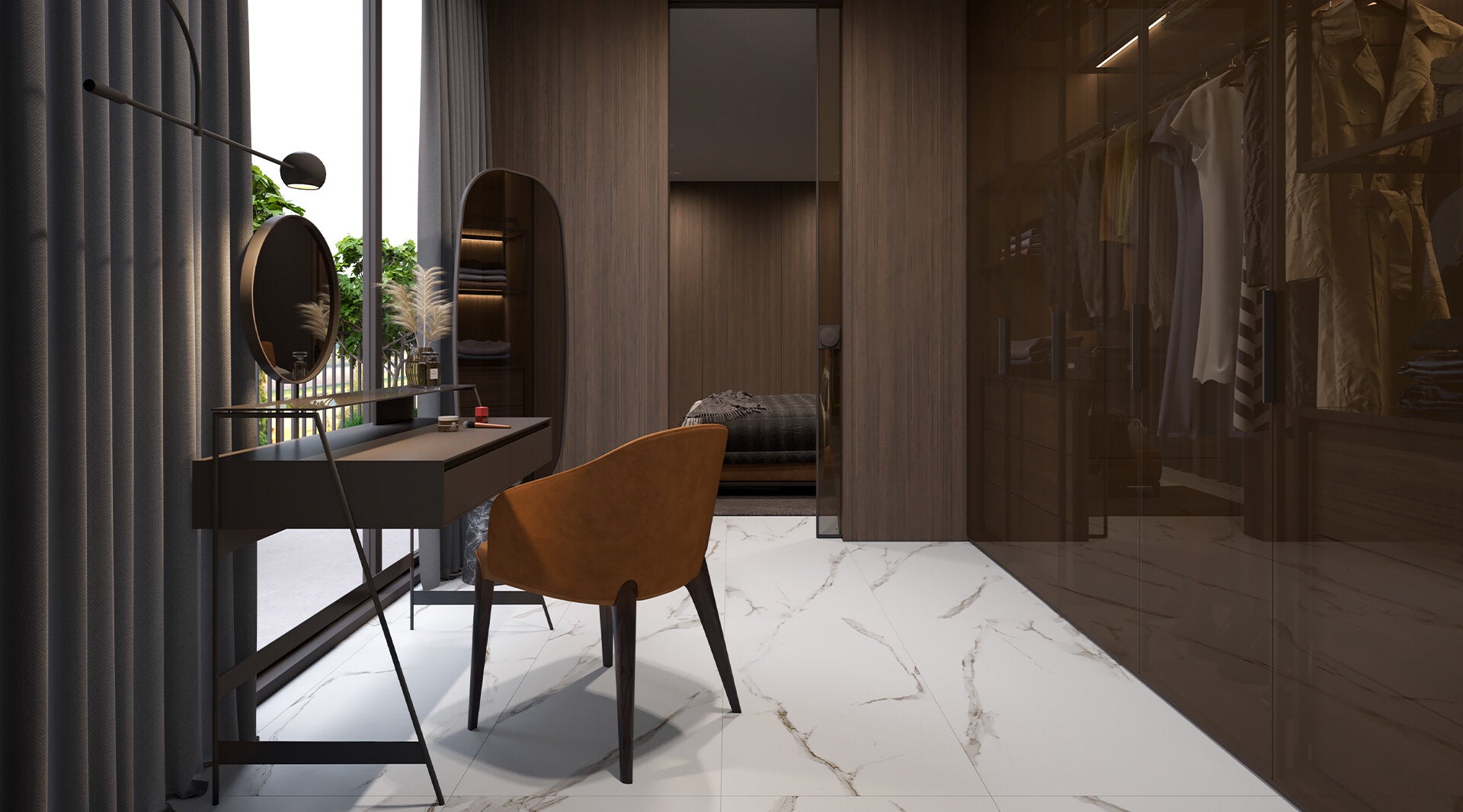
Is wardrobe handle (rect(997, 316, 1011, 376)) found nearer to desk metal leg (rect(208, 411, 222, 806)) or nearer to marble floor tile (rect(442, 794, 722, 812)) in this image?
marble floor tile (rect(442, 794, 722, 812))

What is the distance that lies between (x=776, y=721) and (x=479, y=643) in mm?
775

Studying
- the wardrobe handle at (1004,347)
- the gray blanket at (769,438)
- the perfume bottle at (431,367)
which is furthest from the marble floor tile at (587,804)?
the gray blanket at (769,438)

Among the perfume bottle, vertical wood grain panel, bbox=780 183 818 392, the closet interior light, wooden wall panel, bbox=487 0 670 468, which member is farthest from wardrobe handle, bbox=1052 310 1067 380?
vertical wood grain panel, bbox=780 183 818 392

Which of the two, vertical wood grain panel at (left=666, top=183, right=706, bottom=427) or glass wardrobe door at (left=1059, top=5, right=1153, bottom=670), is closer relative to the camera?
glass wardrobe door at (left=1059, top=5, right=1153, bottom=670)

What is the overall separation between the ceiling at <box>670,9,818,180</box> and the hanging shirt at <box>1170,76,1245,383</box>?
9.25 feet

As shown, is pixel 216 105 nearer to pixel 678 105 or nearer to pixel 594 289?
pixel 594 289

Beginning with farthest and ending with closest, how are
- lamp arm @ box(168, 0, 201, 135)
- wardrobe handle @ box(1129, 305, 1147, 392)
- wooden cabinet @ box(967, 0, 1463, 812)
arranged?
wardrobe handle @ box(1129, 305, 1147, 392)
lamp arm @ box(168, 0, 201, 135)
wooden cabinet @ box(967, 0, 1463, 812)

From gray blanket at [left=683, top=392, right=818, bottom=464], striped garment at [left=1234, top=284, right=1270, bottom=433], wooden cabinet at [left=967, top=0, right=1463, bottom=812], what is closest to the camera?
wooden cabinet at [left=967, top=0, right=1463, bottom=812]

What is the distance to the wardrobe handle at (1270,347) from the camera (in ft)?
5.48

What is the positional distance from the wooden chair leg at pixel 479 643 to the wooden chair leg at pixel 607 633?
42 cm

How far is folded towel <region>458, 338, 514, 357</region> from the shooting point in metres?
3.22

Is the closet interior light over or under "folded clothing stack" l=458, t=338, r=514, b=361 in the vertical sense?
over

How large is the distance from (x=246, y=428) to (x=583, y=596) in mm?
861

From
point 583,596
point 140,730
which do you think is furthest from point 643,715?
point 140,730
